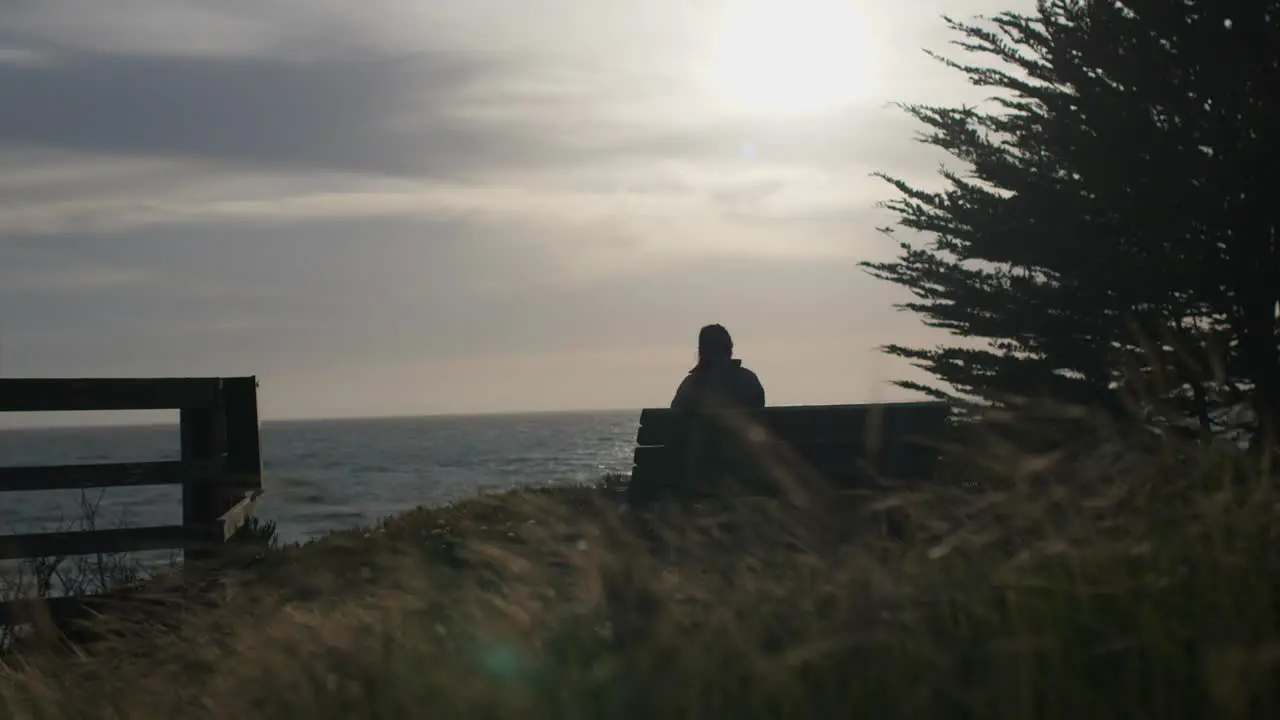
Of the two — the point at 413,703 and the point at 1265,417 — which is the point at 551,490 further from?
the point at 413,703

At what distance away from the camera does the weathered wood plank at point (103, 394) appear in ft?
20.5

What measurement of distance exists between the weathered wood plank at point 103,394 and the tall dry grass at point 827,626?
Answer: 193 cm

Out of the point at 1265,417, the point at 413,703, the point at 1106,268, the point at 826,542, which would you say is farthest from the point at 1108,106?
the point at 413,703

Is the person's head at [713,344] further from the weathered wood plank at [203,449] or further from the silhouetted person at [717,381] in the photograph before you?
the weathered wood plank at [203,449]

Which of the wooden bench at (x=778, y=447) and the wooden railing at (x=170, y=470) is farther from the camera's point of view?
the wooden bench at (x=778, y=447)

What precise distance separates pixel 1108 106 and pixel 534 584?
757 centimetres

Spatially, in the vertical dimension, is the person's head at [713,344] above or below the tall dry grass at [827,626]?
above

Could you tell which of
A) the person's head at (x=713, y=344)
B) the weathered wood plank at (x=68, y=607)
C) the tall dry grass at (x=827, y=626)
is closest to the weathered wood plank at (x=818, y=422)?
the tall dry grass at (x=827, y=626)

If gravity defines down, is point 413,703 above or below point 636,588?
below

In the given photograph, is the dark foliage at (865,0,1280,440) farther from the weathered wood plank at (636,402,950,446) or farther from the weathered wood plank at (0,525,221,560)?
the weathered wood plank at (0,525,221,560)

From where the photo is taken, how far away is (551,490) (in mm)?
14461

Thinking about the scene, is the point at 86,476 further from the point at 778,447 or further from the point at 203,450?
the point at 778,447

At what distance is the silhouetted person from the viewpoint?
8938 millimetres

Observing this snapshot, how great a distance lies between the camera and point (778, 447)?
6777 millimetres
